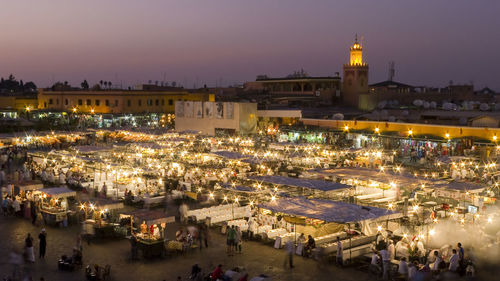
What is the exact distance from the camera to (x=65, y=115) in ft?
167

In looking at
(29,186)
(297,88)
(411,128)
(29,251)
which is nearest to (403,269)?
(29,251)

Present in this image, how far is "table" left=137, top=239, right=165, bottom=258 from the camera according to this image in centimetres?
1297

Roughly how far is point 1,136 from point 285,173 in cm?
1921

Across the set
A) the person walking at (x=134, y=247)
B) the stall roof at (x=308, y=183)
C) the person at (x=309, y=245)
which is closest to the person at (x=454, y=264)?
the person at (x=309, y=245)

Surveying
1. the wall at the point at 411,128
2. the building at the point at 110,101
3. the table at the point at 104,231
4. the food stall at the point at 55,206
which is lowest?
the table at the point at 104,231

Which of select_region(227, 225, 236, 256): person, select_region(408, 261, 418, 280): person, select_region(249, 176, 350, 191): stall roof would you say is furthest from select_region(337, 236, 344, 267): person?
select_region(249, 176, 350, 191): stall roof

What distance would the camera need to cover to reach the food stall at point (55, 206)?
15961 millimetres

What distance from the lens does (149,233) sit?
13.7 m

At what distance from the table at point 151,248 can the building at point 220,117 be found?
2818 cm

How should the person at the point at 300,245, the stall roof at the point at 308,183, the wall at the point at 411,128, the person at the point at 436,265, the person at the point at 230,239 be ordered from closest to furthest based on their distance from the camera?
1. the person at the point at 436,265
2. the person at the point at 300,245
3. the person at the point at 230,239
4. the stall roof at the point at 308,183
5. the wall at the point at 411,128

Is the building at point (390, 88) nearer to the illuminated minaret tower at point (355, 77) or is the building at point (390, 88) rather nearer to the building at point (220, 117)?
the illuminated minaret tower at point (355, 77)

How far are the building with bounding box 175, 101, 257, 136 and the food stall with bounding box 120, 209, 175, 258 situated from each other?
27.4 meters

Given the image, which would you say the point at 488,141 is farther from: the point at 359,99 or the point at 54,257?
the point at 359,99

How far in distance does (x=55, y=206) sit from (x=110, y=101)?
A: 131 ft
